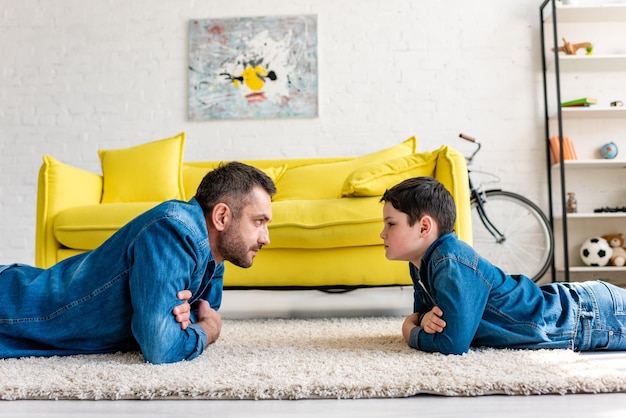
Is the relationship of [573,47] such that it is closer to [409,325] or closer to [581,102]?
[581,102]

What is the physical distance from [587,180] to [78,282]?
3.82m

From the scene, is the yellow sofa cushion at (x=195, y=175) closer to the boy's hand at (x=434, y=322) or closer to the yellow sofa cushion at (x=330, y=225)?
the yellow sofa cushion at (x=330, y=225)

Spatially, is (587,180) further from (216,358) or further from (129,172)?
(216,358)

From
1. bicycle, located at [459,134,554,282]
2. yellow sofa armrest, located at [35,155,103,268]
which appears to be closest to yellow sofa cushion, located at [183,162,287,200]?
yellow sofa armrest, located at [35,155,103,268]

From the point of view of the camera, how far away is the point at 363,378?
1326 millimetres

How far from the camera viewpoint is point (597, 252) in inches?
162

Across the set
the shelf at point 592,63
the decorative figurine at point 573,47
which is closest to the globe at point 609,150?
the shelf at point 592,63

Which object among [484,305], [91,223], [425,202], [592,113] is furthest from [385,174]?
[592,113]

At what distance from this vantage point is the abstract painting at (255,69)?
14.8ft

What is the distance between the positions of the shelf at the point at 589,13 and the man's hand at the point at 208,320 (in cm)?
352

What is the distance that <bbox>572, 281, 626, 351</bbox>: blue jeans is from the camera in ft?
5.59

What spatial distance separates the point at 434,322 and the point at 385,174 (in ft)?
4.09

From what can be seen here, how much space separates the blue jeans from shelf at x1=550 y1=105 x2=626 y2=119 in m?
2.76

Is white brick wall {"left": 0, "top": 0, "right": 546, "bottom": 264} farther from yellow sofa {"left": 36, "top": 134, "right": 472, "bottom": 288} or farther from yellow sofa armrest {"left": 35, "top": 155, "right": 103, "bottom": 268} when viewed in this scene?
yellow sofa {"left": 36, "top": 134, "right": 472, "bottom": 288}
